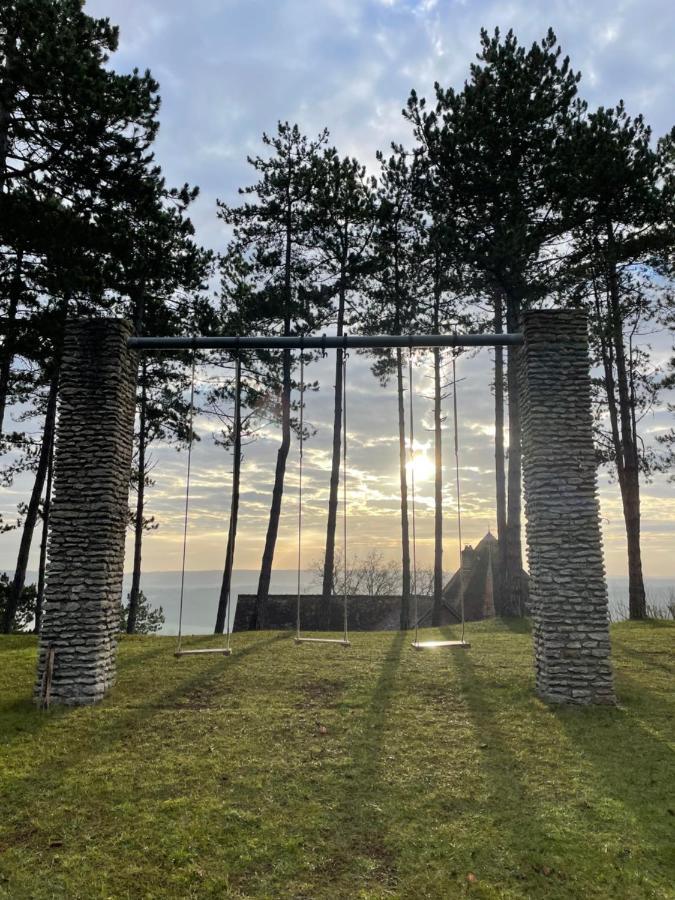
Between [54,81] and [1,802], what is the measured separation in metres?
10.5

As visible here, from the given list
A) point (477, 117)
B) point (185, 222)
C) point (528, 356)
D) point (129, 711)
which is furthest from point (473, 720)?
Result: point (477, 117)

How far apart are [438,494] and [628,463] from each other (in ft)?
16.5

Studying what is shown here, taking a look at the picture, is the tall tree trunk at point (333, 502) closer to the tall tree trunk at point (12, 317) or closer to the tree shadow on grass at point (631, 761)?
the tall tree trunk at point (12, 317)

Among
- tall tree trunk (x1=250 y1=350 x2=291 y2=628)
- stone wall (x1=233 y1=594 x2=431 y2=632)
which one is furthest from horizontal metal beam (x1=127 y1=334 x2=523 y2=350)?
stone wall (x1=233 y1=594 x2=431 y2=632)

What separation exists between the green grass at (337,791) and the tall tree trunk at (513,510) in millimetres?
5704

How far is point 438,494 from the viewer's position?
1495cm

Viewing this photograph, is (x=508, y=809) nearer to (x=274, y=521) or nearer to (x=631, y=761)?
(x=631, y=761)

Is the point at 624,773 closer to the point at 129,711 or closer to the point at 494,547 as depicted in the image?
the point at 129,711

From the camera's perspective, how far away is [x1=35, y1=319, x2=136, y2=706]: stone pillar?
6824 mm

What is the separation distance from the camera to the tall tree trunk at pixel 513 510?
1340 centimetres

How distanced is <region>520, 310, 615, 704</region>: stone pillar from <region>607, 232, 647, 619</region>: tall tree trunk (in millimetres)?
7841

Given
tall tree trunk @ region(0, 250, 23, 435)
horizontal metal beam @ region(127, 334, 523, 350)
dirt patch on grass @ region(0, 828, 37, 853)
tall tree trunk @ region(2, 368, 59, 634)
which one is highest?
tall tree trunk @ region(0, 250, 23, 435)

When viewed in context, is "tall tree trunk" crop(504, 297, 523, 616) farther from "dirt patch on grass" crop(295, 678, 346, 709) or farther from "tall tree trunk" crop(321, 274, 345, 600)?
"dirt patch on grass" crop(295, 678, 346, 709)

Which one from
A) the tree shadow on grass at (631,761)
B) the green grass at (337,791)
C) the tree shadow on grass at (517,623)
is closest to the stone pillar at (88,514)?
the green grass at (337,791)
